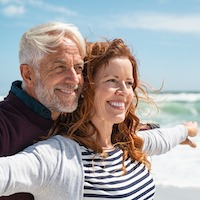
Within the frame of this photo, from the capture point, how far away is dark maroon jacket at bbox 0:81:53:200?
5.57ft

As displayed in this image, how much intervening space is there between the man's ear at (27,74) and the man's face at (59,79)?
2 cm

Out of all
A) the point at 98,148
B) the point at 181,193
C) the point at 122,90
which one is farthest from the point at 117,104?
the point at 181,193

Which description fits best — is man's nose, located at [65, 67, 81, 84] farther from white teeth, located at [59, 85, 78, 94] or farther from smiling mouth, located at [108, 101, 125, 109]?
smiling mouth, located at [108, 101, 125, 109]

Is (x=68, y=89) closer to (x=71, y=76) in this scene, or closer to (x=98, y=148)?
(x=71, y=76)

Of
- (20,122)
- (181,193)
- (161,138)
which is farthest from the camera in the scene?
(181,193)

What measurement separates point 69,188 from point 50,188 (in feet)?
0.24

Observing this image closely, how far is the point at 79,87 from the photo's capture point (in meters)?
1.85

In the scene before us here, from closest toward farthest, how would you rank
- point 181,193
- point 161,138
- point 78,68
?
point 78,68, point 161,138, point 181,193

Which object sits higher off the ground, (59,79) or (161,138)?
(59,79)

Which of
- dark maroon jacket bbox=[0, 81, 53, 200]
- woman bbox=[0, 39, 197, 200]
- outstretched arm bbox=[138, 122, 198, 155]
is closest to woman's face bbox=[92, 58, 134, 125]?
woman bbox=[0, 39, 197, 200]

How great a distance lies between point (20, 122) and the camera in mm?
1733

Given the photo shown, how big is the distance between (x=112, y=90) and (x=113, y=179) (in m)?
0.35

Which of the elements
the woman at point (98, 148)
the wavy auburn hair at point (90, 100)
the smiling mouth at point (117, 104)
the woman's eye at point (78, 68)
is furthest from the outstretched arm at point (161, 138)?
the woman's eye at point (78, 68)

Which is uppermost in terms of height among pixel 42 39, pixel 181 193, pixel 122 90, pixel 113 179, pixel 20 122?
pixel 42 39
